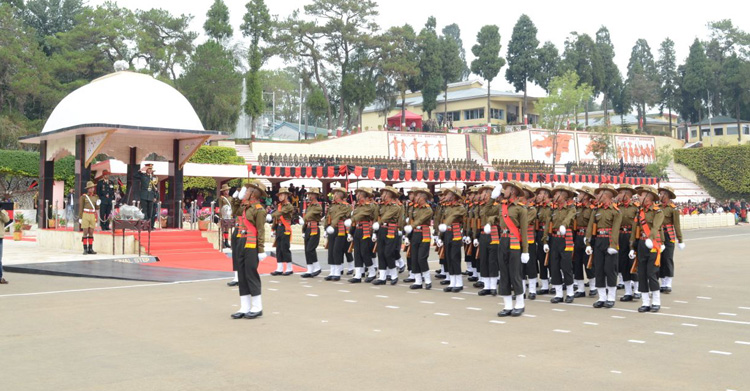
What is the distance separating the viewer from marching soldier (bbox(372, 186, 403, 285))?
1353cm

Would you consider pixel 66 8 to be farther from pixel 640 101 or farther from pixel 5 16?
pixel 640 101

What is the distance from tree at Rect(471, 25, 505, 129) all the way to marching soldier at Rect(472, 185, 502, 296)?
170 ft

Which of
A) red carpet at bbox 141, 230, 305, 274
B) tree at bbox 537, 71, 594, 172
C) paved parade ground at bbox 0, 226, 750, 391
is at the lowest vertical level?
paved parade ground at bbox 0, 226, 750, 391

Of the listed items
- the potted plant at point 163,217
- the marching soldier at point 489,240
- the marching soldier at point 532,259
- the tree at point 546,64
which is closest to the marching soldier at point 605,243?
the marching soldier at point 532,259

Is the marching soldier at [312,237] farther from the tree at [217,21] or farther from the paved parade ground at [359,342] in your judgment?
the tree at [217,21]

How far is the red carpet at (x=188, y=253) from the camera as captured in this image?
1648cm

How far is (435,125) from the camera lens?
53.2 metres

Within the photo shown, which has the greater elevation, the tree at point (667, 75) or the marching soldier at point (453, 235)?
the tree at point (667, 75)

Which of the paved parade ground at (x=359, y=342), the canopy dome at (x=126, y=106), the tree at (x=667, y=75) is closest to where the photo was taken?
the paved parade ground at (x=359, y=342)

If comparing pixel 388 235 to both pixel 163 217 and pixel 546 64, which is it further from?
pixel 546 64

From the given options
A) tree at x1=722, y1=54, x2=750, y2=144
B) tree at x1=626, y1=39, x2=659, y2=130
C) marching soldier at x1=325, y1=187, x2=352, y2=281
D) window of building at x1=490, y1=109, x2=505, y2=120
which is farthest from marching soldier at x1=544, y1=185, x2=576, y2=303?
tree at x1=722, y1=54, x2=750, y2=144

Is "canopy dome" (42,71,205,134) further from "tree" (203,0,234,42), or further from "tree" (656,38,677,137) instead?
"tree" (656,38,677,137)

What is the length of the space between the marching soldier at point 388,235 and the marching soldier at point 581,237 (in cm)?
341

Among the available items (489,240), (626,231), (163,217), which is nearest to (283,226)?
(489,240)
